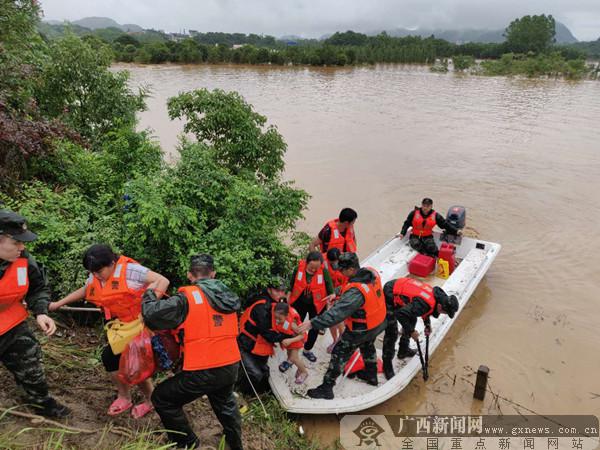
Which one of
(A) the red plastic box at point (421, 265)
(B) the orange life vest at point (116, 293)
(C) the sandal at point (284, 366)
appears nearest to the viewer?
(B) the orange life vest at point (116, 293)

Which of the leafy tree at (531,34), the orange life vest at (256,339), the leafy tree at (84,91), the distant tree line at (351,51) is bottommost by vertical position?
the orange life vest at (256,339)

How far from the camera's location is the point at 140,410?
3488mm

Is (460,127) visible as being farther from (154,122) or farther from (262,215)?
(262,215)

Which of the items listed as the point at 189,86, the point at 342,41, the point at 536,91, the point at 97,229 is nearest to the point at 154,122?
the point at 189,86

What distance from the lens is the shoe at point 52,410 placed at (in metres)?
3.14

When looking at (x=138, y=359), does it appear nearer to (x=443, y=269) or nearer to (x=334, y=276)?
(x=334, y=276)

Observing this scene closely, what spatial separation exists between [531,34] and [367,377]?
69.3 meters

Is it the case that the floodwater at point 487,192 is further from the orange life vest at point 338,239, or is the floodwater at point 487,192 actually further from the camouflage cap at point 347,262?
the orange life vest at point 338,239

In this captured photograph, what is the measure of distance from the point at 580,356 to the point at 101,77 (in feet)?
30.4

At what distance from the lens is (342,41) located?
7394cm

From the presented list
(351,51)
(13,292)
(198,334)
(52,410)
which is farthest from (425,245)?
(351,51)

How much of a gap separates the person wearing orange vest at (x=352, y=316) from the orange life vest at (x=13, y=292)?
2.24 meters

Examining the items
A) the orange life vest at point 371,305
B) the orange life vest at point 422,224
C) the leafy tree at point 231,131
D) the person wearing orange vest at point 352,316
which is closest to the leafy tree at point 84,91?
the leafy tree at point 231,131

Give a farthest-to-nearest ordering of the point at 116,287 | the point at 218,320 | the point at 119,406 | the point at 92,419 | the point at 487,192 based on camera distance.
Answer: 1. the point at 487,192
2. the point at 119,406
3. the point at 92,419
4. the point at 116,287
5. the point at 218,320
